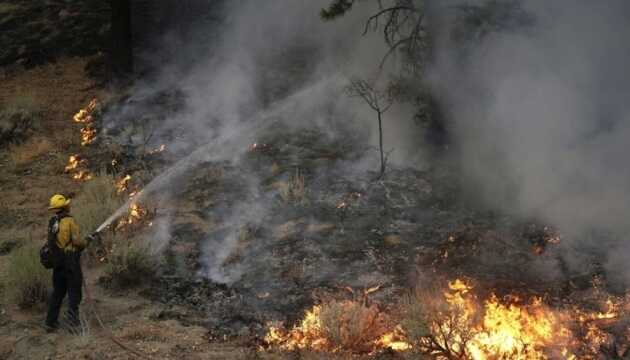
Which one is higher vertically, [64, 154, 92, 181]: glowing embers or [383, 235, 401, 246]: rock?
[64, 154, 92, 181]: glowing embers

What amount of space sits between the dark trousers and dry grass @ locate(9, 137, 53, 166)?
16.8ft

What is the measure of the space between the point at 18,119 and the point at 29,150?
3.11ft

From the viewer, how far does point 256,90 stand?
12.3 meters

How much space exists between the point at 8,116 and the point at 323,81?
579cm

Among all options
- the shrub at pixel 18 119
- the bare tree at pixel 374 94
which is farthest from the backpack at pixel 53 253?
the shrub at pixel 18 119

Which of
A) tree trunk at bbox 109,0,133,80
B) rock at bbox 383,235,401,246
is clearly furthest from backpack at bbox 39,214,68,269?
tree trunk at bbox 109,0,133,80

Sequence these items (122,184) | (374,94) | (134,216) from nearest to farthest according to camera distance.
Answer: (134,216)
(122,184)
(374,94)

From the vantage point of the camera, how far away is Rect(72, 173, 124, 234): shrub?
27.8 feet

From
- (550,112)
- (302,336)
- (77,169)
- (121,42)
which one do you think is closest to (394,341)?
(302,336)

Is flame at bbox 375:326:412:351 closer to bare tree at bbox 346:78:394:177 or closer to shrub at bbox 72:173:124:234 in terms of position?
bare tree at bbox 346:78:394:177

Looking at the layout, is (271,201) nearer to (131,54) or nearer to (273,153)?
(273,153)

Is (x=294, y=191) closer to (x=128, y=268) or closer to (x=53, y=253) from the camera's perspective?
(x=128, y=268)

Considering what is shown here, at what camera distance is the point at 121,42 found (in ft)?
43.0

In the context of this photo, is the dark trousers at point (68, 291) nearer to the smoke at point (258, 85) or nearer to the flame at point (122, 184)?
the smoke at point (258, 85)
